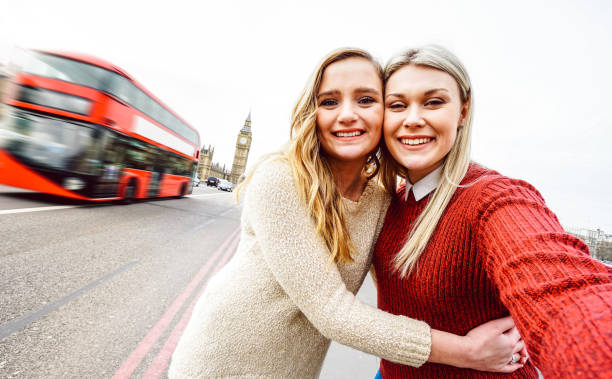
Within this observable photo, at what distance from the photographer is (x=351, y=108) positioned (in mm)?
1193

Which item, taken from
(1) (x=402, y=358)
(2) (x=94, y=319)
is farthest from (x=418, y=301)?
(2) (x=94, y=319)

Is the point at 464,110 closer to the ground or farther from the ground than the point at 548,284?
farther from the ground

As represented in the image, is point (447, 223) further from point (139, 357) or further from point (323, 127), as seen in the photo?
point (139, 357)

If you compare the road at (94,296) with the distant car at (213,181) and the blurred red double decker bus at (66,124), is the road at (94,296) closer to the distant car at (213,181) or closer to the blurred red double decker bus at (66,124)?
the blurred red double decker bus at (66,124)

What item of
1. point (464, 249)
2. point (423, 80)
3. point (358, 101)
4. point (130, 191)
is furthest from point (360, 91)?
point (130, 191)

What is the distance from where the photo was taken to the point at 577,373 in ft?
1.65

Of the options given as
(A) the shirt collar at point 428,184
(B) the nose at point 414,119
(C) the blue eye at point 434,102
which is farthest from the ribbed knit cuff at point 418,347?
(C) the blue eye at point 434,102

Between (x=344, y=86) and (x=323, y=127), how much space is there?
0.21 metres

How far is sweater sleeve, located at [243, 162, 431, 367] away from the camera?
84 cm

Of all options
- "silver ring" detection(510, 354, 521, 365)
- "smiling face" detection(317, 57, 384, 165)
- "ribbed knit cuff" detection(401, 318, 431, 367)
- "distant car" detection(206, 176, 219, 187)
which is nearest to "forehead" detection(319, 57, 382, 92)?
"smiling face" detection(317, 57, 384, 165)

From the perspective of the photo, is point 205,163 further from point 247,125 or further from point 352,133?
point 352,133

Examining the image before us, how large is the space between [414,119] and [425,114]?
0.18ft

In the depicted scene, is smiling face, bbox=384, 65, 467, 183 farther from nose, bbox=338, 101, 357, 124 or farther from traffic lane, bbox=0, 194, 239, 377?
traffic lane, bbox=0, 194, 239, 377

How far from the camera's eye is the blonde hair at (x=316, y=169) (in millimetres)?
1019
